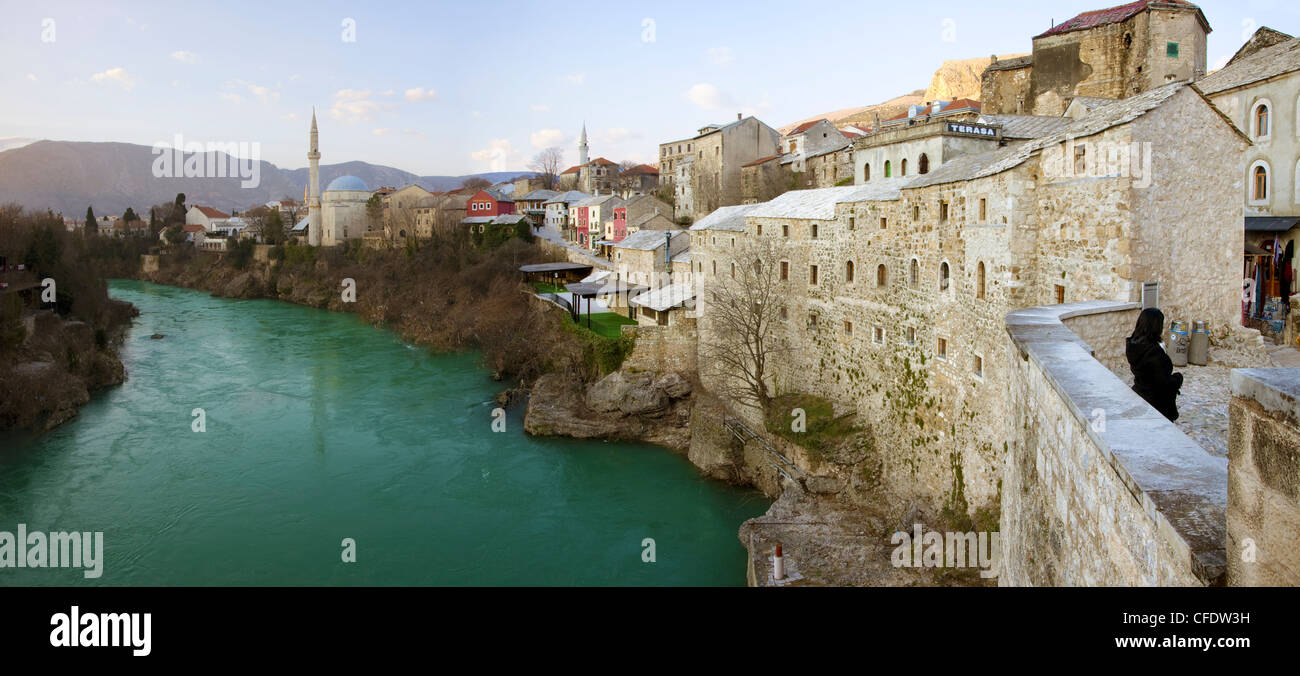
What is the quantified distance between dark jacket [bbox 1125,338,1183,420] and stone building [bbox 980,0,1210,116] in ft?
61.1

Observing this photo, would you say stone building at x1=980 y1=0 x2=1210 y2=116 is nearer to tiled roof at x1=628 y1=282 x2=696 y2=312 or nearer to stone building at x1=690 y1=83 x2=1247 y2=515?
stone building at x1=690 y1=83 x2=1247 y2=515

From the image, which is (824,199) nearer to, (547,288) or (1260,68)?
(1260,68)

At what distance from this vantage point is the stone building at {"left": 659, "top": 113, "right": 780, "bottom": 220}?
39156 mm

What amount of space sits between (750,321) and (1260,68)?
1171cm

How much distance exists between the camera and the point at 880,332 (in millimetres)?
15164

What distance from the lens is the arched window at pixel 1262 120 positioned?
15008 mm

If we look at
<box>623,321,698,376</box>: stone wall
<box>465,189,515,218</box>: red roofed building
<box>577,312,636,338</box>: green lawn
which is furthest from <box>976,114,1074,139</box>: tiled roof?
<box>465,189,515,218</box>: red roofed building

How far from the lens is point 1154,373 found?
4.82 metres

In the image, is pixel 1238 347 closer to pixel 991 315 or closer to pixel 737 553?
pixel 991 315

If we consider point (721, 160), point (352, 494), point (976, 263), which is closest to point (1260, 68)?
point (976, 263)

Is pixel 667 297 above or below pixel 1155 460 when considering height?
above
